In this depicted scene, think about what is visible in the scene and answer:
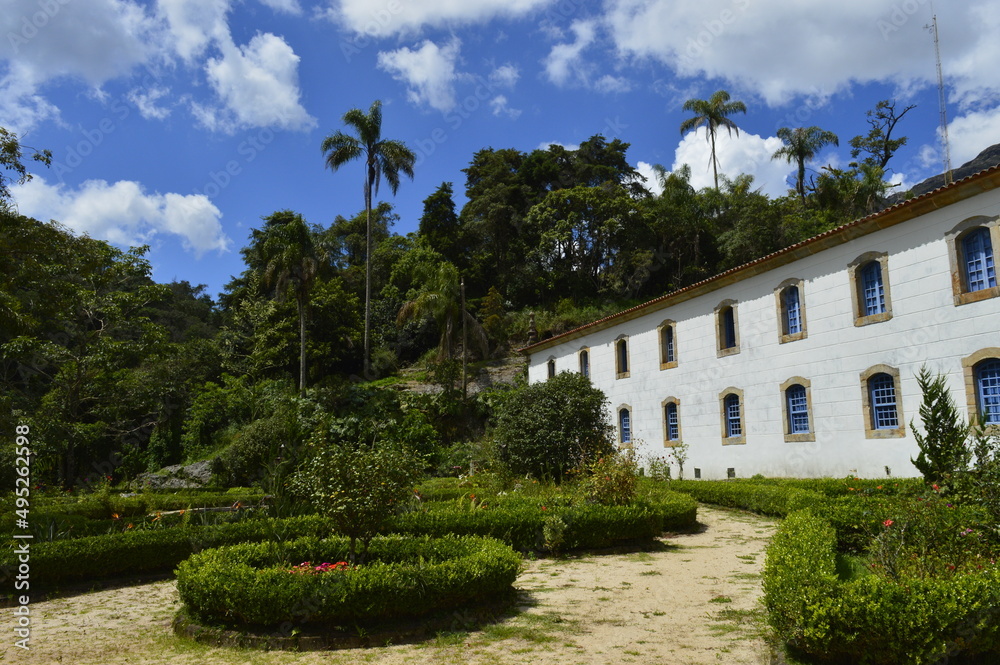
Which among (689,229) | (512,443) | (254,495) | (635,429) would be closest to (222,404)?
(254,495)

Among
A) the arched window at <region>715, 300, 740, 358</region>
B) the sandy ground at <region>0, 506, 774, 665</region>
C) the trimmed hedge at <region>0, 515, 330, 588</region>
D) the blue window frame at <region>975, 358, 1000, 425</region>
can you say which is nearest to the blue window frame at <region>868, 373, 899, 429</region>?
the blue window frame at <region>975, 358, 1000, 425</region>

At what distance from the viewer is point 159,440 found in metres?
30.4

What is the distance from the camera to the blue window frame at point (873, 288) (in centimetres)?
1548

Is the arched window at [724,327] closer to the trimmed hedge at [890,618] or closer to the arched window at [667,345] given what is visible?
the arched window at [667,345]

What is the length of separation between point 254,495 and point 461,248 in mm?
29670

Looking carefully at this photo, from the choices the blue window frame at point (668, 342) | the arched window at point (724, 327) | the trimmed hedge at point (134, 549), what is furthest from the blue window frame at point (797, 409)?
the trimmed hedge at point (134, 549)

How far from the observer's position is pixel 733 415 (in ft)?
65.4

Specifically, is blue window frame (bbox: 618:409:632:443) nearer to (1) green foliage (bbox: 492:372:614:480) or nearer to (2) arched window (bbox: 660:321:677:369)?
(1) green foliage (bbox: 492:372:614:480)

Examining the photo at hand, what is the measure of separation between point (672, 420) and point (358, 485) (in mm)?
17028

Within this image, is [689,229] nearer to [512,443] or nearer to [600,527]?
[512,443]

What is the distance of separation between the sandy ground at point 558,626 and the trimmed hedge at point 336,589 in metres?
0.38

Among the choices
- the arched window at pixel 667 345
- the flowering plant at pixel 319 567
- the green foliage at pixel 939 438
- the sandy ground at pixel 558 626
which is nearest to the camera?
the sandy ground at pixel 558 626

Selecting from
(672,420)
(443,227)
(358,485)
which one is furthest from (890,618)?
(443,227)

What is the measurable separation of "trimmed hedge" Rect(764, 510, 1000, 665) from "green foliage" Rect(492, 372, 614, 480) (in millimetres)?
14588
